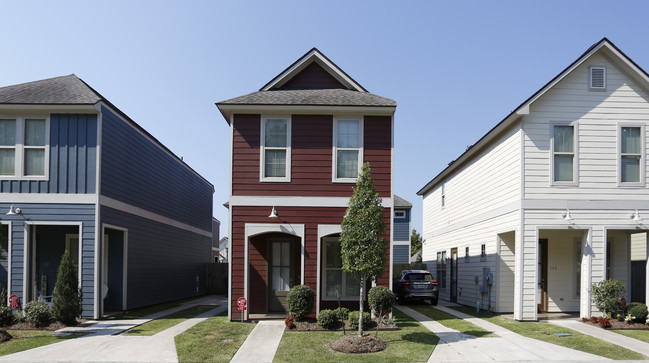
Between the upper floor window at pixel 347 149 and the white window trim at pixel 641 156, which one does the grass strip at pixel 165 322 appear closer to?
the upper floor window at pixel 347 149

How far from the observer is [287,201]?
1455cm

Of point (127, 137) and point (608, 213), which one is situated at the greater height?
point (127, 137)

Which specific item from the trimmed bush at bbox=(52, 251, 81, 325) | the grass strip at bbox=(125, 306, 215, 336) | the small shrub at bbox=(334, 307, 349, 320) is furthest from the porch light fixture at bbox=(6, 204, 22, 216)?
the small shrub at bbox=(334, 307, 349, 320)

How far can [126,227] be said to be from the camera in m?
16.7

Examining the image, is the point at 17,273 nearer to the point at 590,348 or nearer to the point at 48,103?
the point at 48,103

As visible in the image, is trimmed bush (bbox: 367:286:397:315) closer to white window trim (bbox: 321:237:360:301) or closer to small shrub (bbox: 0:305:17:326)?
white window trim (bbox: 321:237:360:301)

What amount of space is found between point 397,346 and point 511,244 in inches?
281

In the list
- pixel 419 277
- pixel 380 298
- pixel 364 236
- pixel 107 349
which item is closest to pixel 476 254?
pixel 419 277

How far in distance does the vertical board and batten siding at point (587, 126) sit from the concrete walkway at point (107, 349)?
10317mm

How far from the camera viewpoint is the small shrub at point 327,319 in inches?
505

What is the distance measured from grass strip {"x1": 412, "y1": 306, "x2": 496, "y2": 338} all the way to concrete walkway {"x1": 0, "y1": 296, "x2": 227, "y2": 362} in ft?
22.9

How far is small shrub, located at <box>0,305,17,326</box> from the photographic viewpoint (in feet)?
42.2

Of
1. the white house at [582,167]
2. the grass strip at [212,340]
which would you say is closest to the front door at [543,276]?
the white house at [582,167]

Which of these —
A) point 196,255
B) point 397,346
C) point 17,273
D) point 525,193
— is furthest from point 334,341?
point 196,255
